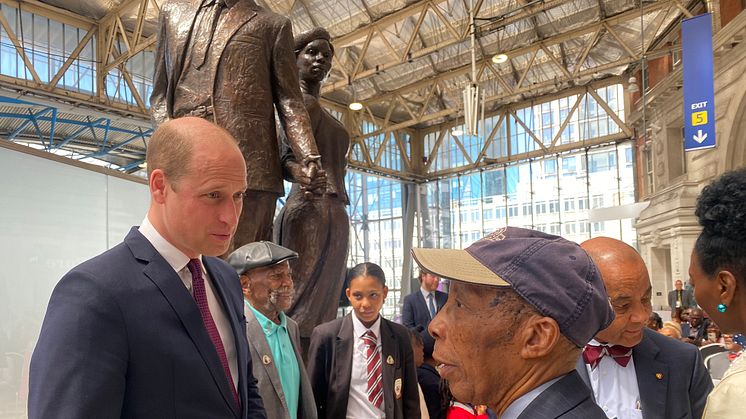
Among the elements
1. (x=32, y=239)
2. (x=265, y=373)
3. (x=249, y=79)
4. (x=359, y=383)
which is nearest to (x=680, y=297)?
(x=359, y=383)

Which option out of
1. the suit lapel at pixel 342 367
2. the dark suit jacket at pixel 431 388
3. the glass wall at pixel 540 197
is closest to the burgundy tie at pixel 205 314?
the suit lapel at pixel 342 367

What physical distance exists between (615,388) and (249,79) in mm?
2086

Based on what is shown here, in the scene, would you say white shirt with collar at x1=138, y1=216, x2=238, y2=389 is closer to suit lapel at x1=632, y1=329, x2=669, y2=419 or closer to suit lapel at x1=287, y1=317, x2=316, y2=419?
suit lapel at x1=287, y1=317, x2=316, y2=419

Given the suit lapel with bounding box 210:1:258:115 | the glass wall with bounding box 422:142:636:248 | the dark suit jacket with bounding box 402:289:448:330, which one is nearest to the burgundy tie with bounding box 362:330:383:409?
the suit lapel with bounding box 210:1:258:115

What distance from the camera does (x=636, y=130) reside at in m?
19.4

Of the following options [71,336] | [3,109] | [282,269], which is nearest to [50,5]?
[3,109]

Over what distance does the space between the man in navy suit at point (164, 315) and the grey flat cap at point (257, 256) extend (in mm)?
852

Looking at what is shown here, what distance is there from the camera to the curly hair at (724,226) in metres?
1.50

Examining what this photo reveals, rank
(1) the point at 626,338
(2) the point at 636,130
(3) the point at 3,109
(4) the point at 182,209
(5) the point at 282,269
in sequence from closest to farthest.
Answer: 1. (4) the point at 182,209
2. (1) the point at 626,338
3. (5) the point at 282,269
4. (3) the point at 3,109
5. (2) the point at 636,130

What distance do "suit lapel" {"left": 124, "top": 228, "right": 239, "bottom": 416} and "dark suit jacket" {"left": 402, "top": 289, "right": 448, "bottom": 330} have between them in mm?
4561

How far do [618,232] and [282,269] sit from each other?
18.8 metres

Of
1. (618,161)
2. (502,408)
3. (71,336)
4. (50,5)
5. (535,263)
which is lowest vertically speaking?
(502,408)

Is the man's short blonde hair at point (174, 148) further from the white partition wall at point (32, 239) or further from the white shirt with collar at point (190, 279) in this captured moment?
the white partition wall at point (32, 239)

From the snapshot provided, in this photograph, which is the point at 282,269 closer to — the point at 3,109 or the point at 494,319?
the point at 494,319
